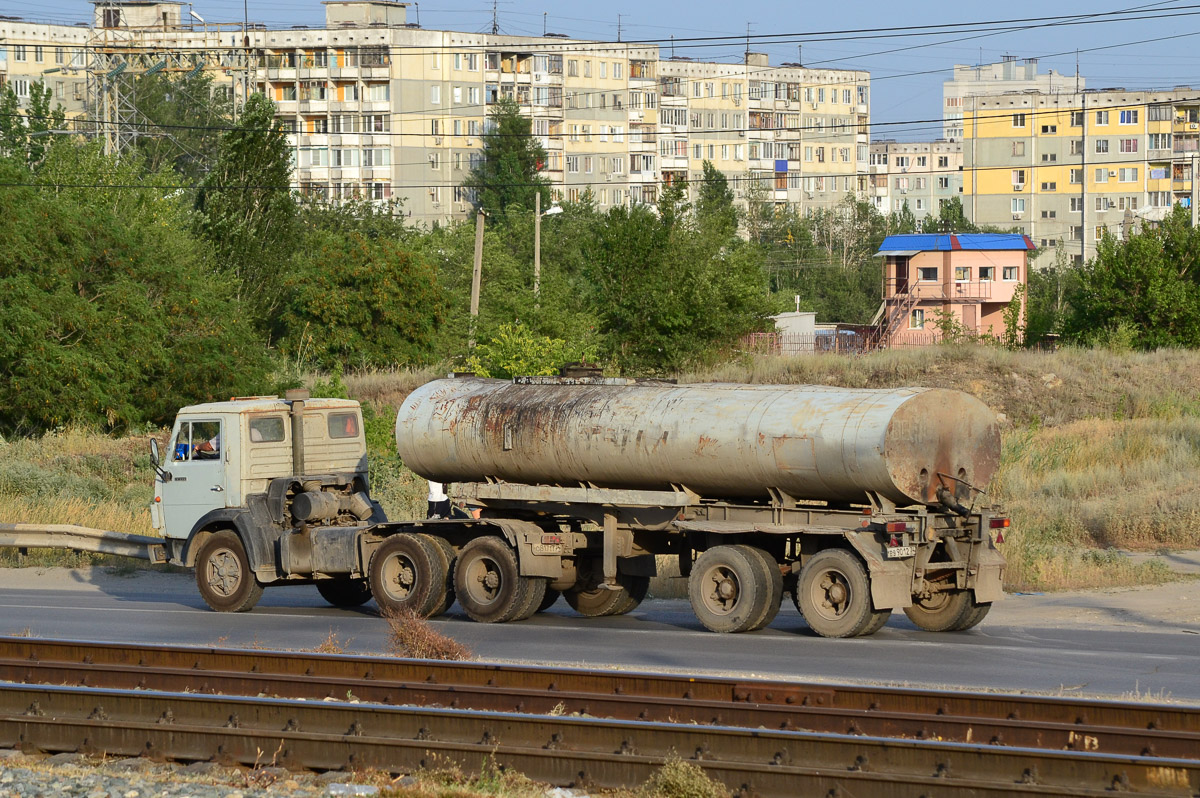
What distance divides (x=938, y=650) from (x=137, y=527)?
15.8m

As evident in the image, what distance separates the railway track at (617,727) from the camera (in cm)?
835

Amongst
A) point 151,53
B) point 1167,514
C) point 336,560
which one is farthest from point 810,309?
point 336,560

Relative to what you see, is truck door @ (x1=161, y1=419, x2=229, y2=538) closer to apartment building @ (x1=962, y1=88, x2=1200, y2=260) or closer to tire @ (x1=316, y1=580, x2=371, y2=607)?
tire @ (x1=316, y1=580, x2=371, y2=607)

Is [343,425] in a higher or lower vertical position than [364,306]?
lower

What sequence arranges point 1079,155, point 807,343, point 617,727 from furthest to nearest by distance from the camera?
point 1079,155 → point 807,343 → point 617,727

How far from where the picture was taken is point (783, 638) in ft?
48.1

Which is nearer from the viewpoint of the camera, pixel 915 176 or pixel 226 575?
pixel 226 575

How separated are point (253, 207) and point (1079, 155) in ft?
272

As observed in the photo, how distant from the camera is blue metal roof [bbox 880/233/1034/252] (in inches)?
2849

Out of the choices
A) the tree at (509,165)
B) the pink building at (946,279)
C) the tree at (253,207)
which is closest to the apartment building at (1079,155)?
the tree at (509,165)

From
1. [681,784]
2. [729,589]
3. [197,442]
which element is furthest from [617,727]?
[197,442]

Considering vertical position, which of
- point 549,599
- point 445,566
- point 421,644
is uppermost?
point 445,566

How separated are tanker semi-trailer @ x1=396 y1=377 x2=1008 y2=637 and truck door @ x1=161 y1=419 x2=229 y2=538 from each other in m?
→ 2.39

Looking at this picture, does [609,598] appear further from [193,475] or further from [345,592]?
[193,475]
